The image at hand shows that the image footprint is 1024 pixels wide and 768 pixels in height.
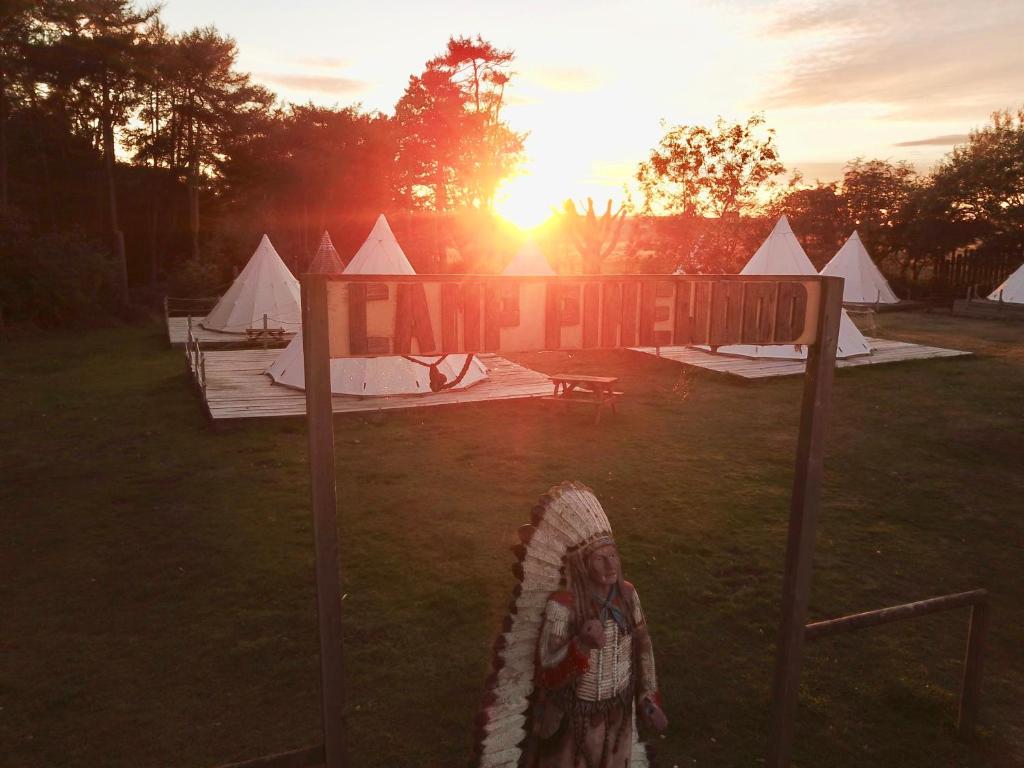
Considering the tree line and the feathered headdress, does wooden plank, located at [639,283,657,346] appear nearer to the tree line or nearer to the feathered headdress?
the feathered headdress

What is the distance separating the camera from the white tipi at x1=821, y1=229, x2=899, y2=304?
3294 centimetres

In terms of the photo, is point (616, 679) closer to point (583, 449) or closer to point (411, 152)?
point (583, 449)

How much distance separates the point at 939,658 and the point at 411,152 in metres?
41.5

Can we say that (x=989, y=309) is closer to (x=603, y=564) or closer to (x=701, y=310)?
(x=701, y=310)

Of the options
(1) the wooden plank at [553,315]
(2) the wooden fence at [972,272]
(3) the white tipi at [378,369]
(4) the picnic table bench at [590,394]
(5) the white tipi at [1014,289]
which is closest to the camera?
(1) the wooden plank at [553,315]

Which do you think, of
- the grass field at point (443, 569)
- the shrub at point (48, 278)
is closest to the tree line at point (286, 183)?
the shrub at point (48, 278)

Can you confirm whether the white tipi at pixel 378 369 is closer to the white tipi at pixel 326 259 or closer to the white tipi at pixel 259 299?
the white tipi at pixel 326 259

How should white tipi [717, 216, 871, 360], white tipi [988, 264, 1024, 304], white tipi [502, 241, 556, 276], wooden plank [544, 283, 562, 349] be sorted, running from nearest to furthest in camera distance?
wooden plank [544, 283, 562, 349] < white tipi [717, 216, 871, 360] < white tipi [502, 241, 556, 276] < white tipi [988, 264, 1024, 304]

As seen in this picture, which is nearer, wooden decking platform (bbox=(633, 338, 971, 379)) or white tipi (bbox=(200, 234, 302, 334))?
wooden decking platform (bbox=(633, 338, 971, 379))

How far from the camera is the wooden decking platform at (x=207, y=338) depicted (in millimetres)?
20266

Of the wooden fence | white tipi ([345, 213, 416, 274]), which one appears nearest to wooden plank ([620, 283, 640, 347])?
white tipi ([345, 213, 416, 274])

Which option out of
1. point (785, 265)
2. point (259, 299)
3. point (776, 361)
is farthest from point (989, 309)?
point (259, 299)

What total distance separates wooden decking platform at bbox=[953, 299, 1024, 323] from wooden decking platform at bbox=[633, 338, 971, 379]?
36.5 ft

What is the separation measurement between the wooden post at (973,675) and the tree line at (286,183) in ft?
74.1
